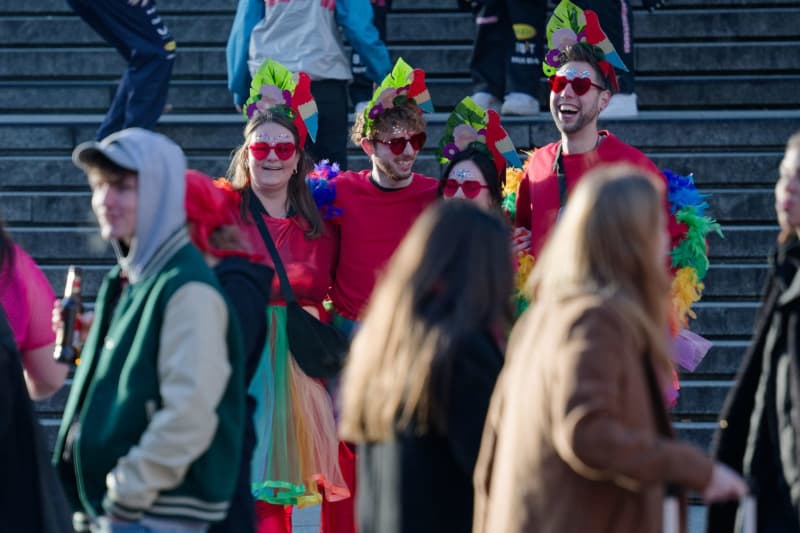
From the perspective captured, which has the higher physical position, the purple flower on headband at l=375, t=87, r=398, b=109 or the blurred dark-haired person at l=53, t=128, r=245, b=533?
the purple flower on headband at l=375, t=87, r=398, b=109

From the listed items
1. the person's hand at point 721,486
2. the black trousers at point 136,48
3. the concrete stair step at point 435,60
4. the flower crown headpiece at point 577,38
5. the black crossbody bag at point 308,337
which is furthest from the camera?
the concrete stair step at point 435,60

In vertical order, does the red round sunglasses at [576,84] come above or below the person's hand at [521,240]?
above

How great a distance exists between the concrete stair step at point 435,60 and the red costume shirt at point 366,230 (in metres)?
4.74

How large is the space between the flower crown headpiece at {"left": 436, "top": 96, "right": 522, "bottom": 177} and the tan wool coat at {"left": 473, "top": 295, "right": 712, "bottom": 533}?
3.21 meters

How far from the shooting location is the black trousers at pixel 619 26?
1041 centimetres

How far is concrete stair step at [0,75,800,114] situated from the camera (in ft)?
37.4

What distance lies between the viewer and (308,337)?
22.9ft

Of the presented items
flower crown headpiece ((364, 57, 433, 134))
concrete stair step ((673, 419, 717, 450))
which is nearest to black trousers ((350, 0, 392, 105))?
concrete stair step ((673, 419, 717, 450))

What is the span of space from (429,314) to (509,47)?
274 inches

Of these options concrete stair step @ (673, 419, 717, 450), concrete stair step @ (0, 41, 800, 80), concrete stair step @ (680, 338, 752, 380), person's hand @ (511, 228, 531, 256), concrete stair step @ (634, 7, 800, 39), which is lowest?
concrete stair step @ (673, 419, 717, 450)

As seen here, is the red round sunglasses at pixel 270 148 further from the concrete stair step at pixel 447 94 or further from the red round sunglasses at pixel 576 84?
the concrete stair step at pixel 447 94

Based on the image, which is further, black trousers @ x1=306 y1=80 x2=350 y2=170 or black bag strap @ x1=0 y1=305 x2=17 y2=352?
black trousers @ x1=306 y1=80 x2=350 y2=170

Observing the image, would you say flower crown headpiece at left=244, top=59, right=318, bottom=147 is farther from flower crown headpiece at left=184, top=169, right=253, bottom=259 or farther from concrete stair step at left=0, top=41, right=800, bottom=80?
concrete stair step at left=0, top=41, right=800, bottom=80

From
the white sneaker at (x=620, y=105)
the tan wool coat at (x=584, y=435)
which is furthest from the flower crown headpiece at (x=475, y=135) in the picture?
the tan wool coat at (x=584, y=435)
